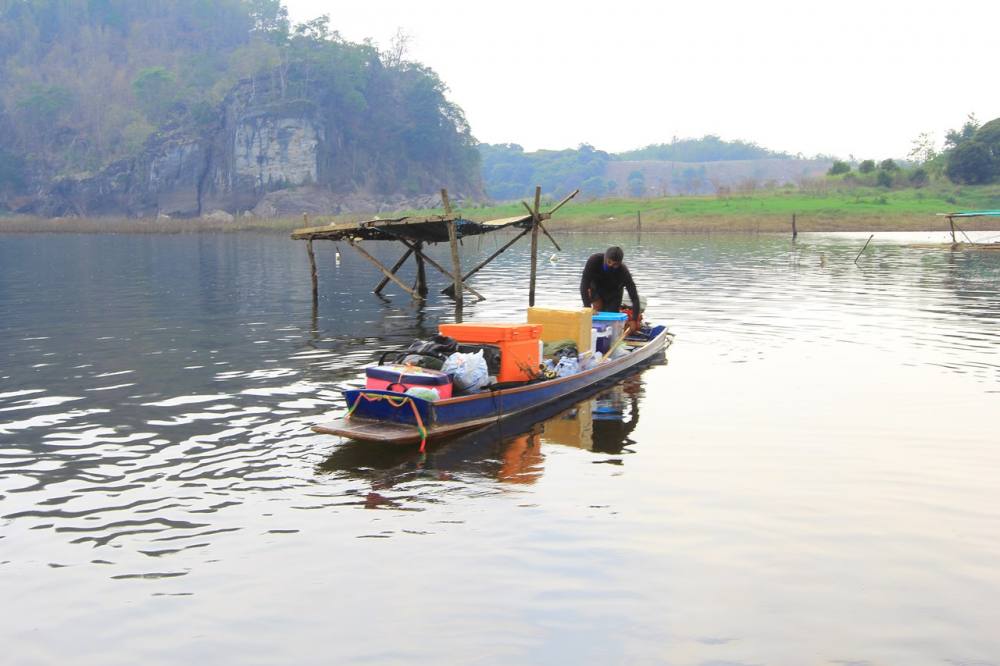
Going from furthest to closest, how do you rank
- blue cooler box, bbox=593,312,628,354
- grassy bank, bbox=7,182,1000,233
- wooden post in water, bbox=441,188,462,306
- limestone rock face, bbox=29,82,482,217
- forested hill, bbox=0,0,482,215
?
1. forested hill, bbox=0,0,482,215
2. limestone rock face, bbox=29,82,482,217
3. grassy bank, bbox=7,182,1000,233
4. wooden post in water, bbox=441,188,462,306
5. blue cooler box, bbox=593,312,628,354

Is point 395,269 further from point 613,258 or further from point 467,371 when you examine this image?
point 467,371

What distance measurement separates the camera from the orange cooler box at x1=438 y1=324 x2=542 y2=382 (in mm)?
12445

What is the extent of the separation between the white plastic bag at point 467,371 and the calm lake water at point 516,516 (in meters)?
0.75

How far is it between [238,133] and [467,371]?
131 metres

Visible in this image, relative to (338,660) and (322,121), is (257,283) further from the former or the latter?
(322,121)

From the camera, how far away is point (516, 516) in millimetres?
8562

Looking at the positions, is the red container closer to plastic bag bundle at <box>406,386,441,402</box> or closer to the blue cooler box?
plastic bag bundle at <box>406,386,441,402</box>

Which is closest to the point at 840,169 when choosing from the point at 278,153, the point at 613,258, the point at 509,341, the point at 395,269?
the point at 395,269

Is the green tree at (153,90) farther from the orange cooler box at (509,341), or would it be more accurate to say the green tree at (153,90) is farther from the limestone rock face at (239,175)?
the orange cooler box at (509,341)

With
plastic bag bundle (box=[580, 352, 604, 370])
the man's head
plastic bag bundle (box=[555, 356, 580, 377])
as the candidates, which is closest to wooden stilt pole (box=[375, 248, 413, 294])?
the man's head

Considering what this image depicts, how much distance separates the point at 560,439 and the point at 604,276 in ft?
21.9

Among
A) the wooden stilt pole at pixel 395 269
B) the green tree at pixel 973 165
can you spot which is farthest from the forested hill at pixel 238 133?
the wooden stilt pole at pixel 395 269

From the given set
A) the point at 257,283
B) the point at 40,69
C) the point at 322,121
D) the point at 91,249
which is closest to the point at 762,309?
the point at 257,283

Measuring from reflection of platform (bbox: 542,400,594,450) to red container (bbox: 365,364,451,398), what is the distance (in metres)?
1.70
